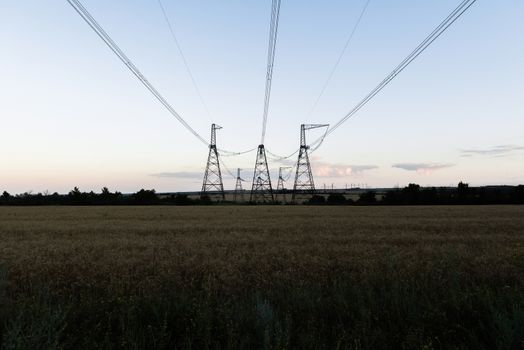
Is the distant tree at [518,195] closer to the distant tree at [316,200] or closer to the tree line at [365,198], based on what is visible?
the tree line at [365,198]

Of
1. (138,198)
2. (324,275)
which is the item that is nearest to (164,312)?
(324,275)

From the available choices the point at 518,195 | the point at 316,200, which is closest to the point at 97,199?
the point at 316,200

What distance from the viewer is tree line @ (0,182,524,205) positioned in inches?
3583

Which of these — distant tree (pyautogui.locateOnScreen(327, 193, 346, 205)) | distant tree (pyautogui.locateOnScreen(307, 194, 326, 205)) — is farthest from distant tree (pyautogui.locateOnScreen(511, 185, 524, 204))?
distant tree (pyautogui.locateOnScreen(307, 194, 326, 205))

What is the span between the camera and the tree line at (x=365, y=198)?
91.0 metres

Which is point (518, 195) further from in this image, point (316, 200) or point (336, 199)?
point (316, 200)

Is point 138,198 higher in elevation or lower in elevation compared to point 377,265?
higher

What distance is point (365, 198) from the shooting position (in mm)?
92812

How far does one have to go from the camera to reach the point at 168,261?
1337 centimetres

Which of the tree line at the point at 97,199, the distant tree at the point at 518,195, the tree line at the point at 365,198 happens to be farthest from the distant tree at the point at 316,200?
the distant tree at the point at 518,195

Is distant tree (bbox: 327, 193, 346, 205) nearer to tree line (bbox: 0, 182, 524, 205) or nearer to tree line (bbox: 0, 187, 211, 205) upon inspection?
tree line (bbox: 0, 182, 524, 205)

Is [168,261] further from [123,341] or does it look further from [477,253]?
[477,253]

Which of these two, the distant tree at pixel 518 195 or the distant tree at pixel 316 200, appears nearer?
the distant tree at pixel 518 195

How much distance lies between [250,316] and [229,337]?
642mm
